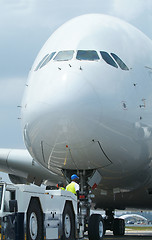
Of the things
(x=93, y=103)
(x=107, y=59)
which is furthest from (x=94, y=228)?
(x=107, y=59)

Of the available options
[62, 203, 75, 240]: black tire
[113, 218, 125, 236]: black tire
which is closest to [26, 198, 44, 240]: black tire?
[62, 203, 75, 240]: black tire

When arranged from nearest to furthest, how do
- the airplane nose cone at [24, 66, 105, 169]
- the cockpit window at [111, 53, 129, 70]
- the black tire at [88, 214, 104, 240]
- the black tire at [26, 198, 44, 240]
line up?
the black tire at [26, 198, 44, 240], the airplane nose cone at [24, 66, 105, 169], the black tire at [88, 214, 104, 240], the cockpit window at [111, 53, 129, 70]

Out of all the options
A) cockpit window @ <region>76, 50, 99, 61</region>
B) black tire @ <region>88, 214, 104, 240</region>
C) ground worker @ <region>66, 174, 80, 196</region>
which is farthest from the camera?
cockpit window @ <region>76, 50, 99, 61</region>

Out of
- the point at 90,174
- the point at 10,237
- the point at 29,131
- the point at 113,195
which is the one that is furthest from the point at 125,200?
the point at 10,237

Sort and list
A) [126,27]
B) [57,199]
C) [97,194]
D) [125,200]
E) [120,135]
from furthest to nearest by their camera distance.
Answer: [125,200] → [97,194] → [126,27] → [120,135] → [57,199]

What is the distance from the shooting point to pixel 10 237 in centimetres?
977

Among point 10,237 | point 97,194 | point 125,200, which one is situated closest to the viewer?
point 10,237

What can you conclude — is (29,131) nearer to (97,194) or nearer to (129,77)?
(129,77)

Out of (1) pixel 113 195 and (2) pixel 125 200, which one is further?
(2) pixel 125 200

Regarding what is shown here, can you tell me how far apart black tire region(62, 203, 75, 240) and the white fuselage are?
1.20 meters

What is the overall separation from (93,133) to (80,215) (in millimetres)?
2197

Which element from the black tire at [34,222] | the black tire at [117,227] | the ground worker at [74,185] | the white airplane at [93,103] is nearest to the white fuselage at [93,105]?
the white airplane at [93,103]

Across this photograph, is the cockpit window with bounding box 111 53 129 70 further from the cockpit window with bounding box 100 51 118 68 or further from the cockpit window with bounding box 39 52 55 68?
the cockpit window with bounding box 39 52 55 68

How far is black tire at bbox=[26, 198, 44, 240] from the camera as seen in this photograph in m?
10.4
